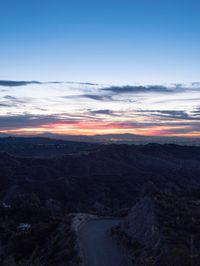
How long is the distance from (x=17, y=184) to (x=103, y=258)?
5748 centimetres

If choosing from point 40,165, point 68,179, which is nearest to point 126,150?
point 40,165

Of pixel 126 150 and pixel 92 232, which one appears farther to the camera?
pixel 126 150

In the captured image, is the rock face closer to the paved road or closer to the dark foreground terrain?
the dark foreground terrain

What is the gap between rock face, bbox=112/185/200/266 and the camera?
A: 1716cm

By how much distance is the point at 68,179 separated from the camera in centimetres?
7856

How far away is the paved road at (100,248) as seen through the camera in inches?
685

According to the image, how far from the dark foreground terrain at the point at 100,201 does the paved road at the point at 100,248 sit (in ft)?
1.58

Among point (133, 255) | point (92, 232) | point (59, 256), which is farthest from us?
point (92, 232)

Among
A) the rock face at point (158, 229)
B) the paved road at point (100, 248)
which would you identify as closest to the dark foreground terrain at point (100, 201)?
the rock face at point (158, 229)

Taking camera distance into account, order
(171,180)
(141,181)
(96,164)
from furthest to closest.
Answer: (96,164)
(171,180)
(141,181)

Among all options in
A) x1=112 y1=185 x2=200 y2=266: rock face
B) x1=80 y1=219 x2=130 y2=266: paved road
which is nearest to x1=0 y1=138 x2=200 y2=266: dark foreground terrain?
x1=112 y1=185 x2=200 y2=266: rock face

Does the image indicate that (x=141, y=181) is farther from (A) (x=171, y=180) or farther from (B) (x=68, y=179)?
(B) (x=68, y=179)

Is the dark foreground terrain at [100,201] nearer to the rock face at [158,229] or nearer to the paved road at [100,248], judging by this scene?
the rock face at [158,229]

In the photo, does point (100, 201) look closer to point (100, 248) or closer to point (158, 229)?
point (100, 248)
